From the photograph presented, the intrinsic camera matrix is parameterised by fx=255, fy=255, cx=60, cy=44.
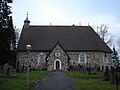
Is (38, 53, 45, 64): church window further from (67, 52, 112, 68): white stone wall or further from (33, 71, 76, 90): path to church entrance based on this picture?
(33, 71, 76, 90): path to church entrance

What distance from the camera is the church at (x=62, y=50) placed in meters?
51.8

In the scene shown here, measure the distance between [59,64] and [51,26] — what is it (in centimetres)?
1129

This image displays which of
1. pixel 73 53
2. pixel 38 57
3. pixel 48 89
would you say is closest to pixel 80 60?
pixel 73 53

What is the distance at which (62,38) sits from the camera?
55.6 meters

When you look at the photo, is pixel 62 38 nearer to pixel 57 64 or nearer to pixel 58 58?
pixel 58 58

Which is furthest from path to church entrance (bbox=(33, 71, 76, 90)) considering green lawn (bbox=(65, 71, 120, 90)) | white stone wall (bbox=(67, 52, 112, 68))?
white stone wall (bbox=(67, 52, 112, 68))

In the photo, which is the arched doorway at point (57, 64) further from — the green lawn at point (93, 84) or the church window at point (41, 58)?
the green lawn at point (93, 84)

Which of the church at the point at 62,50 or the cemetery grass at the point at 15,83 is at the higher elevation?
the church at the point at 62,50

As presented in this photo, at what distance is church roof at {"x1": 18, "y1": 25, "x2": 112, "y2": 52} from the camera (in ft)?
175

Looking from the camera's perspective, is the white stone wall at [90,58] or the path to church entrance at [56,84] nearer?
the path to church entrance at [56,84]

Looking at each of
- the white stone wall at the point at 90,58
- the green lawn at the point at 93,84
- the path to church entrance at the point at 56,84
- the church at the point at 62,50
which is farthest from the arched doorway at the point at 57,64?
the path to church entrance at the point at 56,84

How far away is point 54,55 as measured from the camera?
51.7 meters

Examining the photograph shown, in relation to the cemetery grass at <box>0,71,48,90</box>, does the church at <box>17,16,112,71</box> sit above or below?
above

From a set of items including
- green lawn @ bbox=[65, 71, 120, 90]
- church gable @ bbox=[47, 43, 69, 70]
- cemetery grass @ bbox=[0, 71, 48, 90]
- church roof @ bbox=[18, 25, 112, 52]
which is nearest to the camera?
cemetery grass @ bbox=[0, 71, 48, 90]
